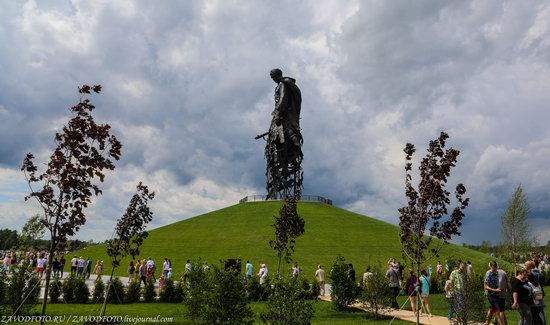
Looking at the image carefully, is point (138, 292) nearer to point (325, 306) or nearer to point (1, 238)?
point (325, 306)

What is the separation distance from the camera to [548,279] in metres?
31.6

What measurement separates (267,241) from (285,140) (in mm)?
16344

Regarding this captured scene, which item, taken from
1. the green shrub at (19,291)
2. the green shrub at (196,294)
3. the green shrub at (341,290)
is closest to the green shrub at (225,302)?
the green shrub at (196,294)

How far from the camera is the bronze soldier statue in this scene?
31.6m

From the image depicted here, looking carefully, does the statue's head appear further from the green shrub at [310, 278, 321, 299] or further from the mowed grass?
the mowed grass

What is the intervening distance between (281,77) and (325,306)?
17.0 m

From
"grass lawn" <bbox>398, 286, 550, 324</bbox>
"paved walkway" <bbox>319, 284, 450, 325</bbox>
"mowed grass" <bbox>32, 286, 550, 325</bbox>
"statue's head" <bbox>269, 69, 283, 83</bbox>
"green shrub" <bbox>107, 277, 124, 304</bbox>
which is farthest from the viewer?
"statue's head" <bbox>269, 69, 283, 83</bbox>

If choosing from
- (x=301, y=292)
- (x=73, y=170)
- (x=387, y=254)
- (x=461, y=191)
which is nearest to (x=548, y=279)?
(x=387, y=254)

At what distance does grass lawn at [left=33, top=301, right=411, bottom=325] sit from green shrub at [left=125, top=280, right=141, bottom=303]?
79 centimetres

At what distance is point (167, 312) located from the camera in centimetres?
1770

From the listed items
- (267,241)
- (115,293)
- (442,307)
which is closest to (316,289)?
(442,307)

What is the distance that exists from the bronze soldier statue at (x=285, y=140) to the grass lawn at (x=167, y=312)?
1354 centimetres

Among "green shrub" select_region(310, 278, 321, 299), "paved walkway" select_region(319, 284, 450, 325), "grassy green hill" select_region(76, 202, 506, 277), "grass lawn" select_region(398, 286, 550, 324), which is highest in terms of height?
"grassy green hill" select_region(76, 202, 506, 277)

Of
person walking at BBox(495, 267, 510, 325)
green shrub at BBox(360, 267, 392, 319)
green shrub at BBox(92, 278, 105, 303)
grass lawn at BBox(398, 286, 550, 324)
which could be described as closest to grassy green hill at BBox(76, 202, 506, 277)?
grass lawn at BBox(398, 286, 550, 324)
